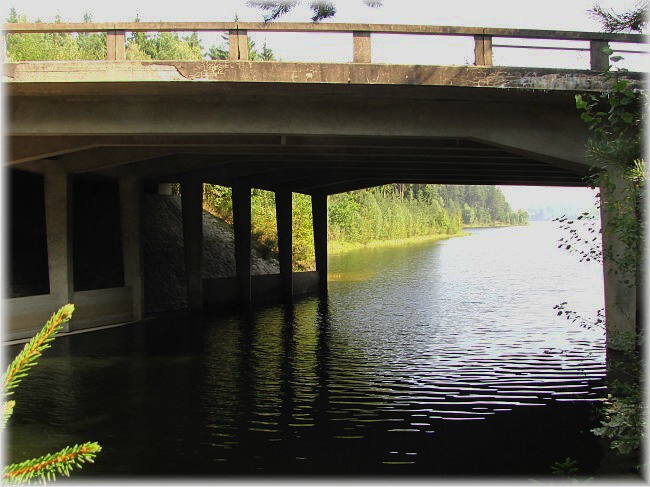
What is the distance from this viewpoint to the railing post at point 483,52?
1304cm

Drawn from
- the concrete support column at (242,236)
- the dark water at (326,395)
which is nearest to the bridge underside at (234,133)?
the dark water at (326,395)

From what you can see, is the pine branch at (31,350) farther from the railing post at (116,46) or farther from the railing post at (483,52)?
the railing post at (483,52)

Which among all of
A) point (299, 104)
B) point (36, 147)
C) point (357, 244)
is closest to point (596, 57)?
point (299, 104)

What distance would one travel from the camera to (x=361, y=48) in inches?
508

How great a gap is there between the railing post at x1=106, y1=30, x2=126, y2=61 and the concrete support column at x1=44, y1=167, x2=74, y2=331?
7360 millimetres

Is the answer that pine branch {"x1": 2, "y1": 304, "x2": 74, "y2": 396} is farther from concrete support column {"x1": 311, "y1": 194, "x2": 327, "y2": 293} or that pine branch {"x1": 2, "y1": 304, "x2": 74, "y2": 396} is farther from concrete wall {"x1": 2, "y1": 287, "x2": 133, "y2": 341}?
Result: concrete support column {"x1": 311, "y1": 194, "x2": 327, "y2": 293}

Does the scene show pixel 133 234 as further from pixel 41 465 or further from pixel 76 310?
pixel 41 465

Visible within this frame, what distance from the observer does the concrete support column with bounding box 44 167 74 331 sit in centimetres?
1948

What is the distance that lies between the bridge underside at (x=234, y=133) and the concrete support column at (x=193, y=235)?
2.40ft

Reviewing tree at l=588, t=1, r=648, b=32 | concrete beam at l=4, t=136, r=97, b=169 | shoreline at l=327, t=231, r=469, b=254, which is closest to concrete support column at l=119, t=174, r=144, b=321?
concrete beam at l=4, t=136, r=97, b=169

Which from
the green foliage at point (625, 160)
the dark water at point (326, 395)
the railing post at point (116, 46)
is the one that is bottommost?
the dark water at point (326, 395)

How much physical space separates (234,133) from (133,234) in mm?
8889

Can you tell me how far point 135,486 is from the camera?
745 cm

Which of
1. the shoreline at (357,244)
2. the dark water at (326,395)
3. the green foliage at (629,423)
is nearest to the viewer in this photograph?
the green foliage at (629,423)
